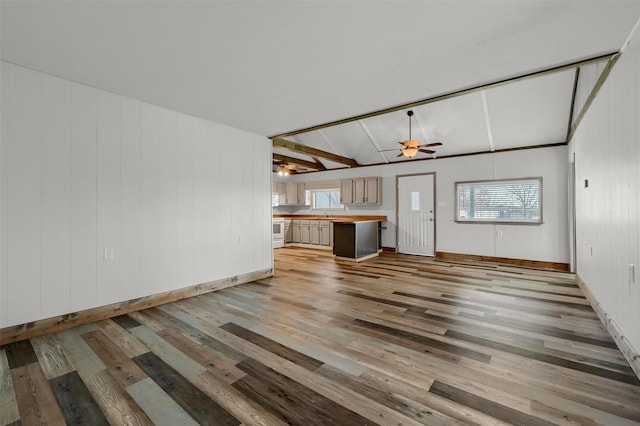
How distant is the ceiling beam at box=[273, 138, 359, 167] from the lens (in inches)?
234

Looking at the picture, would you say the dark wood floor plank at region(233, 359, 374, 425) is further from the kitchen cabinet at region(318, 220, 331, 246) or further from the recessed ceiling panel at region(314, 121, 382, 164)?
the kitchen cabinet at region(318, 220, 331, 246)

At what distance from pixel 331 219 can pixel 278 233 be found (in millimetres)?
1800

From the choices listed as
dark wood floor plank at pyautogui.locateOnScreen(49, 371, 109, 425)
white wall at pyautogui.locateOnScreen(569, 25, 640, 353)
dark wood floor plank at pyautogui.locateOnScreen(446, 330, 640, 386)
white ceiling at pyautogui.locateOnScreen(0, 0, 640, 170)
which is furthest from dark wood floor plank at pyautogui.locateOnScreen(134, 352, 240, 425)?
white wall at pyautogui.locateOnScreen(569, 25, 640, 353)

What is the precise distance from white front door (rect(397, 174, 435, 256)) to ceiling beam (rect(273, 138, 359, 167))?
1.59 meters

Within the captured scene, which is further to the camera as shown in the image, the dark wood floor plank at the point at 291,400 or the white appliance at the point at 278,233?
the white appliance at the point at 278,233

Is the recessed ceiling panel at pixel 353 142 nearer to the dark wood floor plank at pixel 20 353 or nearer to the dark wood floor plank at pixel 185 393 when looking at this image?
the dark wood floor plank at pixel 185 393

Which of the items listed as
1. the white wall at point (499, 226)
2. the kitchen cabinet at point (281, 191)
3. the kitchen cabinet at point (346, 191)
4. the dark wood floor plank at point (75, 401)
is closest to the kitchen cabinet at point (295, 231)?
the kitchen cabinet at point (281, 191)

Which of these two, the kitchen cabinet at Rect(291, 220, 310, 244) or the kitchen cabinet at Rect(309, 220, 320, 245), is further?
the kitchen cabinet at Rect(291, 220, 310, 244)

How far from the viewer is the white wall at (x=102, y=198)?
8.71 ft

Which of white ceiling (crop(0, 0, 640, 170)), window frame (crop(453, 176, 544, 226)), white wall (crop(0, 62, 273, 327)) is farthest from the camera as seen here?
window frame (crop(453, 176, 544, 226))

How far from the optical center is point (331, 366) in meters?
2.19

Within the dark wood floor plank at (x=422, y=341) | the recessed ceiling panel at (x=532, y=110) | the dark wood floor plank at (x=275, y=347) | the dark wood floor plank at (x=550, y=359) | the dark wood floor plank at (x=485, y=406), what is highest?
the recessed ceiling panel at (x=532, y=110)

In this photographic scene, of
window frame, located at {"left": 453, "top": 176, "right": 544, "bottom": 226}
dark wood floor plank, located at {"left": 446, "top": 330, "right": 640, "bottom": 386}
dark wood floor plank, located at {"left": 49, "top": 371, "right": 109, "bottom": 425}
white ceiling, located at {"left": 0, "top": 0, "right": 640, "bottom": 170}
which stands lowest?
dark wood floor plank, located at {"left": 49, "top": 371, "right": 109, "bottom": 425}

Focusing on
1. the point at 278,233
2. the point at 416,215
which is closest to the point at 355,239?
the point at 416,215
